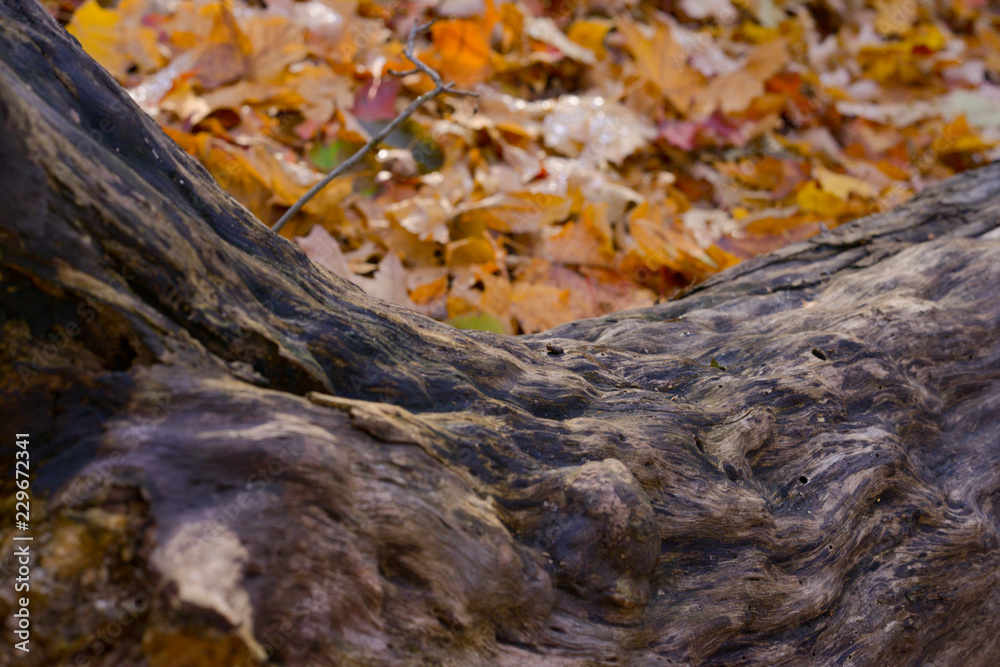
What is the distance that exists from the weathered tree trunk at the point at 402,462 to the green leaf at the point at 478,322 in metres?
0.37

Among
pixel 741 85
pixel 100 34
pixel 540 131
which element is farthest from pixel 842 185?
pixel 100 34

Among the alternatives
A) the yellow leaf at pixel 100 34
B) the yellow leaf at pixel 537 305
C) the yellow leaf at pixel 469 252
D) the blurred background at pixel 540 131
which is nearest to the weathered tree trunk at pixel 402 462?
the yellow leaf at pixel 537 305

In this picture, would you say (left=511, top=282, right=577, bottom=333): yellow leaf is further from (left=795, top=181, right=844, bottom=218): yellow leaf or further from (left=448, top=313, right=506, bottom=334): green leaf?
(left=795, top=181, right=844, bottom=218): yellow leaf

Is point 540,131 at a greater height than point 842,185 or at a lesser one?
greater

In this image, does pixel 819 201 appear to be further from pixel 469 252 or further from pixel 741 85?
pixel 469 252

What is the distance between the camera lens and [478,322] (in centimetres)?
190

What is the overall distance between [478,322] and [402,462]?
1009mm

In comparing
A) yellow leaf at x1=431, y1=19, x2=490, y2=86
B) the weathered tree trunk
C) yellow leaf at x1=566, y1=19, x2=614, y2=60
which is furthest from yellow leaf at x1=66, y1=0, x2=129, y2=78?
yellow leaf at x1=566, y1=19, x2=614, y2=60

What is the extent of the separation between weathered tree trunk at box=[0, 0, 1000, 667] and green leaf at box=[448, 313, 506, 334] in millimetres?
374

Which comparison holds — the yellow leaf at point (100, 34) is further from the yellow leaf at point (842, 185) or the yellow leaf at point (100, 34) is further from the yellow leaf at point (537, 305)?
the yellow leaf at point (842, 185)

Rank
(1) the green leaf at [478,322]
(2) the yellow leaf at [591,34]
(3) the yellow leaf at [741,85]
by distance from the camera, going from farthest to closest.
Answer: (2) the yellow leaf at [591,34]
(3) the yellow leaf at [741,85]
(1) the green leaf at [478,322]

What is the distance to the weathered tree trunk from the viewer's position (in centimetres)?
76

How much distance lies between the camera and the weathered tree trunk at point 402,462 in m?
0.76

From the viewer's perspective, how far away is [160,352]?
2.82ft
